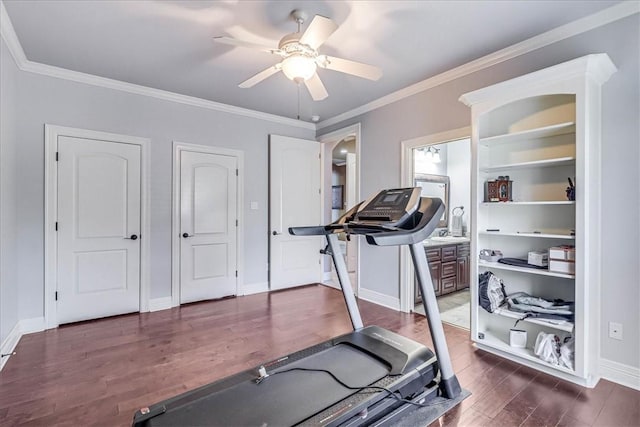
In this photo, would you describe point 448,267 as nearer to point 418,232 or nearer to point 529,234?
point 529,234

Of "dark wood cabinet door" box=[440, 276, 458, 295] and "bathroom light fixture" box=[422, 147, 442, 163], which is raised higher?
"bathroom light fixture" box=[422, 147, 442, 163]

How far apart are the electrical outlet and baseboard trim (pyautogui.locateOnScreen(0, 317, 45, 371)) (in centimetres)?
A: 447

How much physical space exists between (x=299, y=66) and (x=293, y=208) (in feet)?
9.30

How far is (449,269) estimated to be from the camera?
169 inches

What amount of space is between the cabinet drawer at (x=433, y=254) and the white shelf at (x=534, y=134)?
1.63m

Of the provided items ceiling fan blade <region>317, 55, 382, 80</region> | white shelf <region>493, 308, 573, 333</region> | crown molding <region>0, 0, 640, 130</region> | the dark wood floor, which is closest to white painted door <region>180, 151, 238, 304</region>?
the dark wood floor

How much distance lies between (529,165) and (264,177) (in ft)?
10.8

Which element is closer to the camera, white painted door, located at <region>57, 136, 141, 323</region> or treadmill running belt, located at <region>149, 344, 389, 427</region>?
treadmill running belt, located at <region>149, 344, 389, 427</region>

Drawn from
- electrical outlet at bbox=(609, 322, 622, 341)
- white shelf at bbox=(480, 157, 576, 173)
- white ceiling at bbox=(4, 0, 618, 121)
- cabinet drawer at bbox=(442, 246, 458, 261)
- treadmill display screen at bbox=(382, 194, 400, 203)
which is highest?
white ceiling at bbox=(4, 0, 618, 121)

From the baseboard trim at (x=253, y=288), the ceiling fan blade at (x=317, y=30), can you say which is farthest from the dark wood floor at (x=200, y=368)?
the ceiling fan blade at (x=317, y=30)

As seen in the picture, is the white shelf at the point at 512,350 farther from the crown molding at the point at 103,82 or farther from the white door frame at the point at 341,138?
the crown molding at the point at 103,82

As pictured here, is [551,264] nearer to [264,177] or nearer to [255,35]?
[255,35]

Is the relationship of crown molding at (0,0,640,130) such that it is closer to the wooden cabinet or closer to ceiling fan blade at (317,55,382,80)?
ceiling fan blade at (317,55,382,80)

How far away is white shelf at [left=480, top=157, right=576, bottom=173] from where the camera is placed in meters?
2.32
